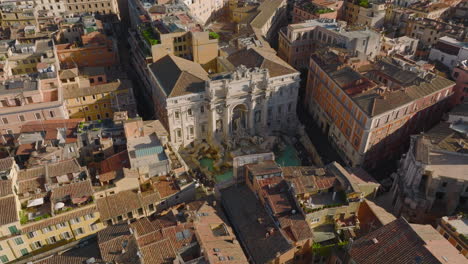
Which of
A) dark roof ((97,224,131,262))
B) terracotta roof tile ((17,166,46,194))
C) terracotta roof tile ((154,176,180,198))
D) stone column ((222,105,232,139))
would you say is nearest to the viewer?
dark roof ((97,224,131,262))

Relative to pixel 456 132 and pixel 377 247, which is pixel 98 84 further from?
pixel 456 132

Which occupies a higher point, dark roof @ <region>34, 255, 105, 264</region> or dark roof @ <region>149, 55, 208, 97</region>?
dark roof @ <region>149, 55, 208, 97</region>

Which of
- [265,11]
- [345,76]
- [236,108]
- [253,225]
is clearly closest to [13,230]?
[253,225]

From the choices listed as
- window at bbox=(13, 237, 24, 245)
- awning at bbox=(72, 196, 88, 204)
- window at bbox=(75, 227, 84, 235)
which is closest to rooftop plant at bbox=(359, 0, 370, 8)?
awning at bbox=(72, 196, 88, 204)

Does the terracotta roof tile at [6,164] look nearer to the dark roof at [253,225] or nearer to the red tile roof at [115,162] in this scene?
the red tile roof at [115,162]

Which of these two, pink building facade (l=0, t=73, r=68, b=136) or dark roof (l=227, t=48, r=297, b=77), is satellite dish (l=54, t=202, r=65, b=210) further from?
dark roof (l=227, t=48, r=297, b=77)

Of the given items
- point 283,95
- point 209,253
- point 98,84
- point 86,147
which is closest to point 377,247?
point 209,253

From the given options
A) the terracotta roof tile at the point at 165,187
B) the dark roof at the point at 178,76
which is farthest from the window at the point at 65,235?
the dark roof at the point at 178,76
